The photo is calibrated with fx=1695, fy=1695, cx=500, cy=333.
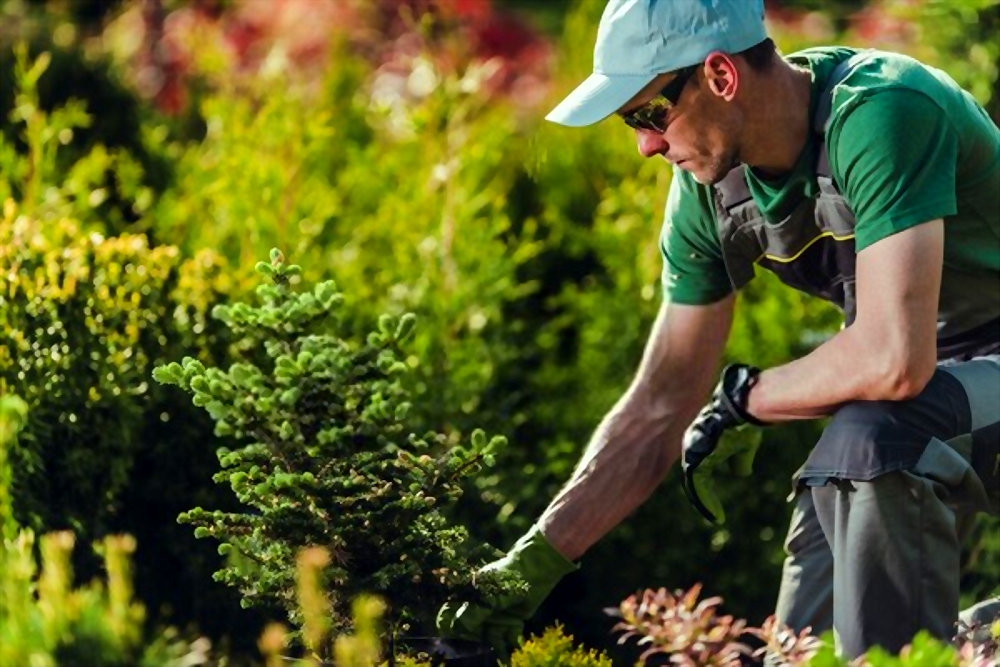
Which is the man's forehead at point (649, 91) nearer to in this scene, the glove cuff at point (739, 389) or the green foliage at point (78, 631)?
the glove cuff at point (739, 389)

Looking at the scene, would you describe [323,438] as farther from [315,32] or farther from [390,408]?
[315,32]

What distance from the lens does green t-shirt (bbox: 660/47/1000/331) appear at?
345 cm

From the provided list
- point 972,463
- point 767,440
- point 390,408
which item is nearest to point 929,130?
point 972,463

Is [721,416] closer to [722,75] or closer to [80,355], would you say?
[722,75]

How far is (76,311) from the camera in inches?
167

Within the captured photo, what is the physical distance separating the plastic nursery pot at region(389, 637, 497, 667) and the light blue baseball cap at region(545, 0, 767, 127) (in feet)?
3.70

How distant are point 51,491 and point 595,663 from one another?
1.57 metres

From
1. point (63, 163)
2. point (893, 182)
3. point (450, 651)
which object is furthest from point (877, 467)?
point (63, 163)

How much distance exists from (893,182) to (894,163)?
0.15 ft

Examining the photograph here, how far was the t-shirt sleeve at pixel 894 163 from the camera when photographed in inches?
135

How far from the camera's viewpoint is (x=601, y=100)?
3.57 m

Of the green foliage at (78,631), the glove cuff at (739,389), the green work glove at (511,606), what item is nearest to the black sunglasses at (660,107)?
the glove cuff at (739,389)

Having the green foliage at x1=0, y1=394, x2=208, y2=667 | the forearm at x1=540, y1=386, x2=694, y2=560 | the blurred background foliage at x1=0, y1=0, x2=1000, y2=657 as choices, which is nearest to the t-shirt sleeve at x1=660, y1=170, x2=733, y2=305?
the forearm at x1=540, y1=386, x2=694, y2=560

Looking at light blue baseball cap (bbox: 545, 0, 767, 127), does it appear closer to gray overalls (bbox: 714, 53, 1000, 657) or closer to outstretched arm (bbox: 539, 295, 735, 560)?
gray overalls (bbox: 714, 53, 1000, 657)
